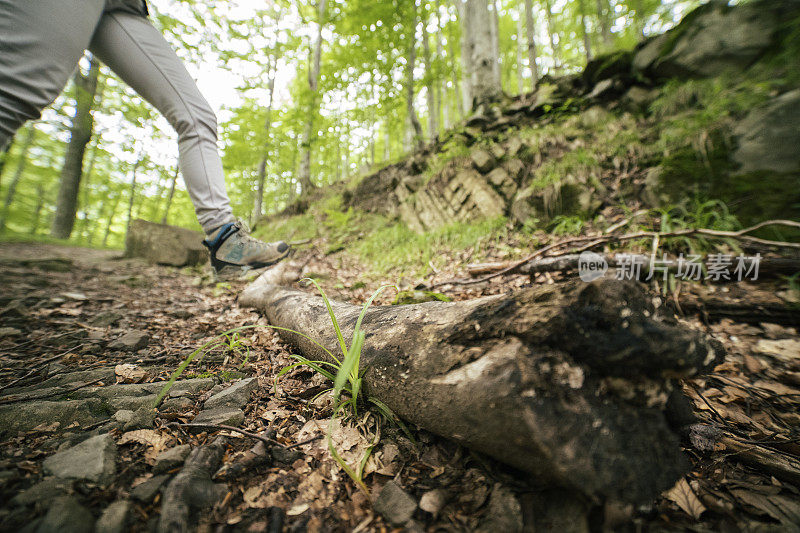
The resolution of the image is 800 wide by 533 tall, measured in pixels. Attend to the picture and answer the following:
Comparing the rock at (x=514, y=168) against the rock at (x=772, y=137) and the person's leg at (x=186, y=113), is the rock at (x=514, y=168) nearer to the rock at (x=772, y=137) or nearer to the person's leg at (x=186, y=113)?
the rock at (x=772, y=137)

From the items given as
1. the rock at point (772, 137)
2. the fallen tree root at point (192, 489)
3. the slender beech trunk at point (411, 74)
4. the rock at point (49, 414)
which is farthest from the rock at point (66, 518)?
the slender beech trunk at point (411, 74)

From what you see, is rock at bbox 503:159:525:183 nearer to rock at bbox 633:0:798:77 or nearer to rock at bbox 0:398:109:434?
rock at bbox 633:0:798:77

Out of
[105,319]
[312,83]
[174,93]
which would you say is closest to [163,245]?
[105,319]

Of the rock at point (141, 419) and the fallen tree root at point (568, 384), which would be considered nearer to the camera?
the fallen tree root at point (568, 384)

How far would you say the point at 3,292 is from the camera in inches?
97.4

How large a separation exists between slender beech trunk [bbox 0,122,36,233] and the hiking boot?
16.9m

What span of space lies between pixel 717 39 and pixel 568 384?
675cm

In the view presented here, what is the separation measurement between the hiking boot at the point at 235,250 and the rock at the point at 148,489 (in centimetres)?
144

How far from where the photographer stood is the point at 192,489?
2.44 feet

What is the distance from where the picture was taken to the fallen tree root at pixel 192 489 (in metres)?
0.65

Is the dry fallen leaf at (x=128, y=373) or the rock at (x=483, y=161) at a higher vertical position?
the rock at (x=483, y=161)

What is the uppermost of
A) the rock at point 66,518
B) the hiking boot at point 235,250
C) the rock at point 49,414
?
the hiking boot at point 235,250

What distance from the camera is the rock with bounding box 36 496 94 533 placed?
1.86ft

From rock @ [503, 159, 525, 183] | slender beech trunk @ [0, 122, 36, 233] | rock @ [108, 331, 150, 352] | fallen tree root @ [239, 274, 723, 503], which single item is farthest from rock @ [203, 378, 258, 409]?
slender beech trunk @ [0, 122, 36, 233]
